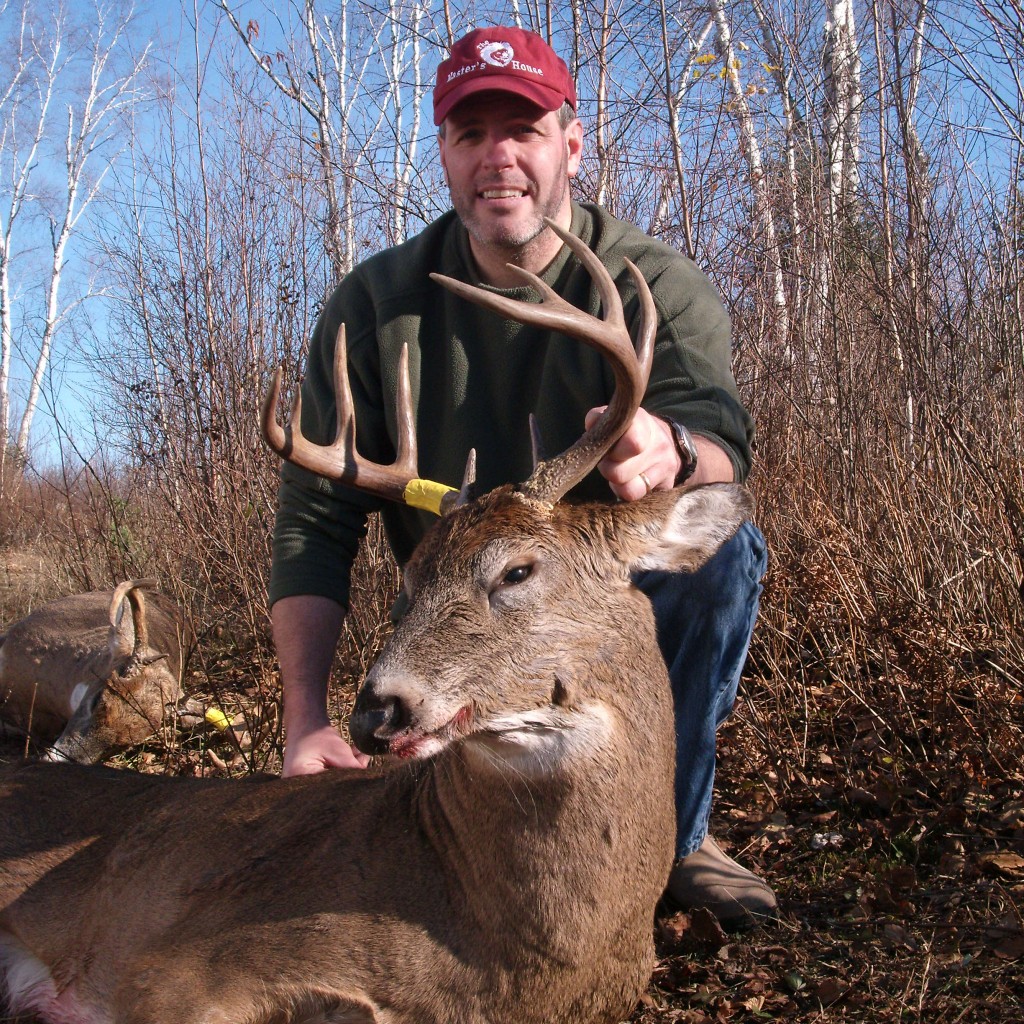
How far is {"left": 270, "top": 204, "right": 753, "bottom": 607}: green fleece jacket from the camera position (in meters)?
3.68

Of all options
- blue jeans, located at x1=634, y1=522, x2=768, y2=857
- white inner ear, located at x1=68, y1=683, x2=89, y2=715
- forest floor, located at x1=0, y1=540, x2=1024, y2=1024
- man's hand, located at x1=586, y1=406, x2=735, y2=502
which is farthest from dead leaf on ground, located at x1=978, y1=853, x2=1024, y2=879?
white inner ear, located at x1=68, y1=683, x2=89, y2=715

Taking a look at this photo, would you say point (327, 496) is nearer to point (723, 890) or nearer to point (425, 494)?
point (425, 494)

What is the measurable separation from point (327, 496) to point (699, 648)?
4.31 ft

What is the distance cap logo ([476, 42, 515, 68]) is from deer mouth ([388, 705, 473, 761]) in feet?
7.77

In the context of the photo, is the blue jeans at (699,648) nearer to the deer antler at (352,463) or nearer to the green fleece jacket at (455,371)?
the green fleece jacket at (455,371)

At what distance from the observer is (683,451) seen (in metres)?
2.96

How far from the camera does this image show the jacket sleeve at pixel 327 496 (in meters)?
3.68

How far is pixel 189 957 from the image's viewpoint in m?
2.56

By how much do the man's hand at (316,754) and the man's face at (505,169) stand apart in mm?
1727

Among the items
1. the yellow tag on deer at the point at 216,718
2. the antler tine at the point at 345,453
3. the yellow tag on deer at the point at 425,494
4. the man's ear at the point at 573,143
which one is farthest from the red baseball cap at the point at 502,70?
the yellow tag on deer at the point at 216,718

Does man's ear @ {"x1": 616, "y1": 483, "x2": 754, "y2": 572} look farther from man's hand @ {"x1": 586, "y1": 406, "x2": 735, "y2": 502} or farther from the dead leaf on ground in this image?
the dead leaf on ground

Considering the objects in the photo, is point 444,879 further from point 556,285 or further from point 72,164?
point 72,164

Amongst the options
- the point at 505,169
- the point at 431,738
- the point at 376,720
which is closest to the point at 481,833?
the point at 431,738

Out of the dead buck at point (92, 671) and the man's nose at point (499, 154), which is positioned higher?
the man's nose at point (499, 154)
